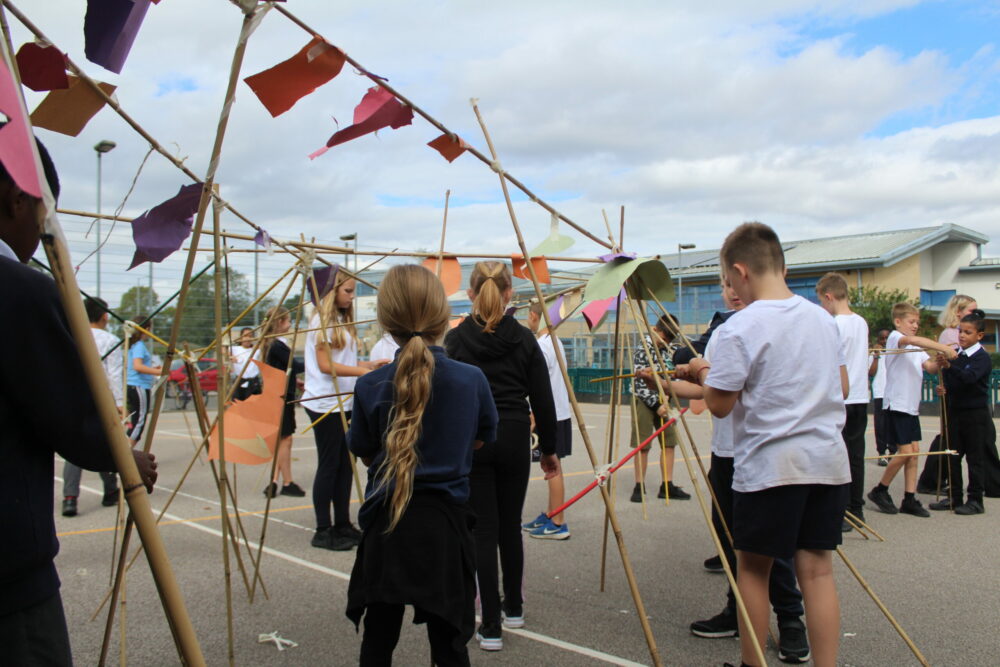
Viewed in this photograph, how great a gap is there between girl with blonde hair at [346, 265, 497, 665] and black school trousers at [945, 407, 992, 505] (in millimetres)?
5301

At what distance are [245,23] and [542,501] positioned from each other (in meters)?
5.28

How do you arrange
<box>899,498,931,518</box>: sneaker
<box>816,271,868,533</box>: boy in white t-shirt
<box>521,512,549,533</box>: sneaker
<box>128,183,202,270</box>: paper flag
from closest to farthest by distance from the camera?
1. <box>128,183,202,270</box>: paper flag
2. <box>816,271,868,533</box>: boy in white t-shirt
3. <box>521,512,549,533</box>: sneaker
4. <box>899,498,931,518</box>: sneaker

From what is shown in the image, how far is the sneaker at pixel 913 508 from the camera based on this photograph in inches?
237

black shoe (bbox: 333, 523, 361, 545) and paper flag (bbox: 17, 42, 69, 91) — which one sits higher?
paper flag (bbox: 17, 42, 69, 91)

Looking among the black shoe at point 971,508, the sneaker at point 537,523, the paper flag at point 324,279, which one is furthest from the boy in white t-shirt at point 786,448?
the black shoe at point 971,508

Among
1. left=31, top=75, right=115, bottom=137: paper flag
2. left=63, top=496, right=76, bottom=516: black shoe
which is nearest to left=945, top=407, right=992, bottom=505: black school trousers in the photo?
left=31, top=75, right=115, bottom=137: paper flag

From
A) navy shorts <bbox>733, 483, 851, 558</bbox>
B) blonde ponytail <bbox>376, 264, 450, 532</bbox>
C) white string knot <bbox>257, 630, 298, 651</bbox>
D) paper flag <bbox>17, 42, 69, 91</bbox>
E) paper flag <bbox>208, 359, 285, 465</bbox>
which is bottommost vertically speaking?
white string knot <bbox>257, 630, 298, 651</bbox>

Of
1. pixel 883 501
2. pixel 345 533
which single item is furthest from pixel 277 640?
pixel 883 501

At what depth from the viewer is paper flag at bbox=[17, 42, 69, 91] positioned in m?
2.18

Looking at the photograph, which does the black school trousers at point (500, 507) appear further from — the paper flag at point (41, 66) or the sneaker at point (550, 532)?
the paper flag at point (41, 66)

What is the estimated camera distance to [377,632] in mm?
2297

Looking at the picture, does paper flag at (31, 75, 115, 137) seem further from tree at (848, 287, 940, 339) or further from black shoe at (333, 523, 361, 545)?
tree at (848, 287, 940, 339)

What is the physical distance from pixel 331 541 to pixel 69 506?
253 cm

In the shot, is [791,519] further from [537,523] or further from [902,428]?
[902,428]
